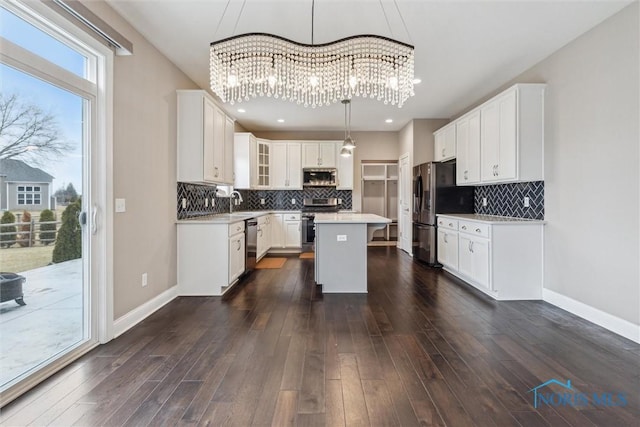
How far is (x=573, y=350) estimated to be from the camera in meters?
2.31

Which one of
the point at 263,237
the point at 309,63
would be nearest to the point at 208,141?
the point at 309,63

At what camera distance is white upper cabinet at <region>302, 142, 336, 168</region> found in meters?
6.84

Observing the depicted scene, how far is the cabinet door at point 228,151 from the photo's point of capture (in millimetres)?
4371

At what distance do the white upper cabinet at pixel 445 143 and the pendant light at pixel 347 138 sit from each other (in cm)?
158

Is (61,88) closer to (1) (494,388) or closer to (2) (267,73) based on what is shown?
(2) (267,73)

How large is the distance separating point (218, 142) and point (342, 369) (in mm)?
3209

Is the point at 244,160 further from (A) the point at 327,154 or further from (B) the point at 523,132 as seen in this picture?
(B) the point at 523,132

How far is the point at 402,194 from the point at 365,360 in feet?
16.7

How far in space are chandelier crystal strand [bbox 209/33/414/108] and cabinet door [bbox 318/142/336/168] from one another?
14.1ft

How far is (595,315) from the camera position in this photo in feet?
9.25

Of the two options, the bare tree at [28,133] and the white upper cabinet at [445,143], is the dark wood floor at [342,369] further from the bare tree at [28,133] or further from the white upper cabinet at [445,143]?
the white upper cabinet at [445,143]

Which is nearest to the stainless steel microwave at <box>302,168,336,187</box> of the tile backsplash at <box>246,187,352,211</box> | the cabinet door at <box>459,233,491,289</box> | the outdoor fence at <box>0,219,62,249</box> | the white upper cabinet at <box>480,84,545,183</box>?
the tile backsplash at <box>246,187,352,211</box>

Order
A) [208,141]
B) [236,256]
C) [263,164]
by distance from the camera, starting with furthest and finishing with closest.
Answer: [263,164] < [236,256] < [208,141]

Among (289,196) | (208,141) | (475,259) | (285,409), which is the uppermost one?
(208,141)
